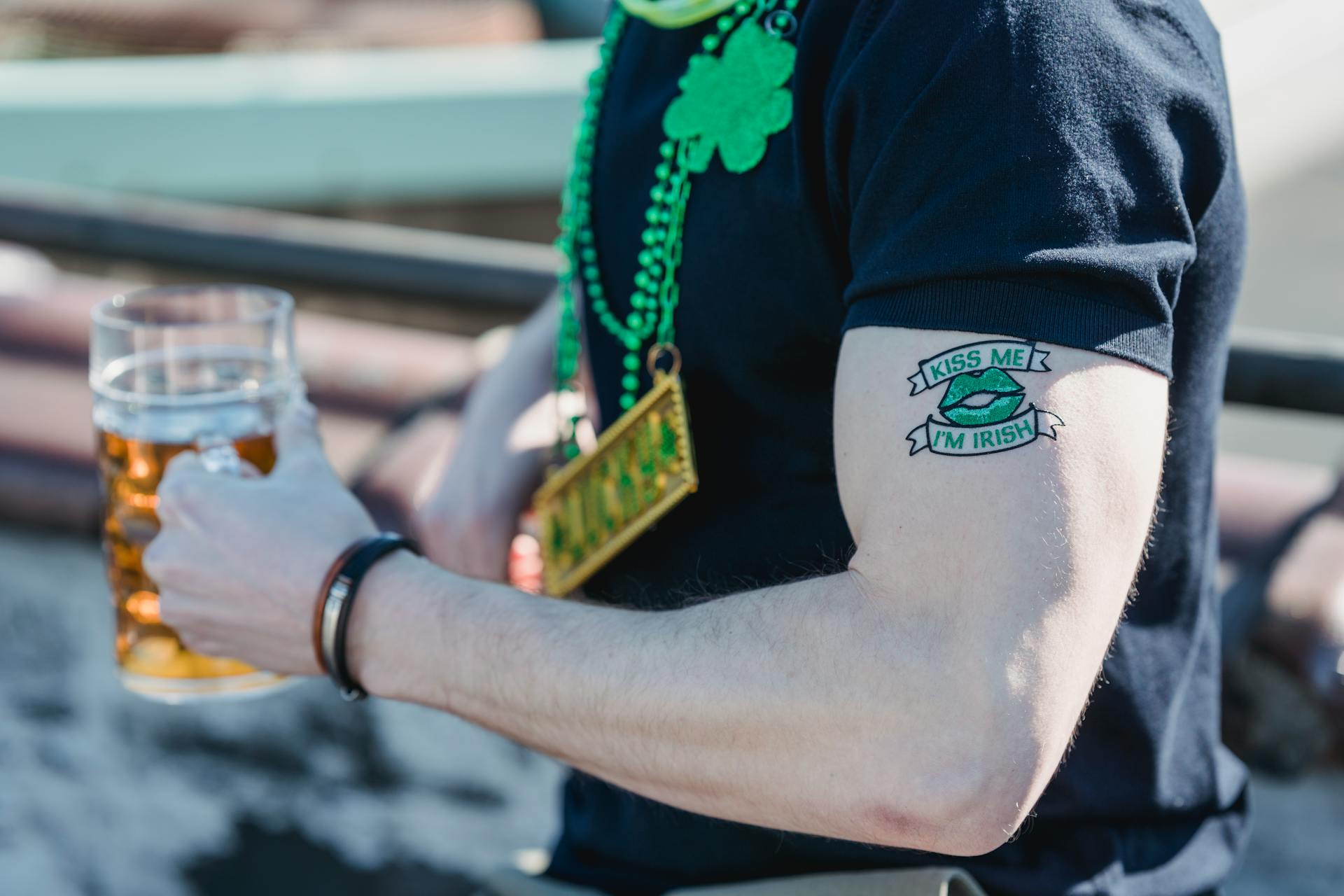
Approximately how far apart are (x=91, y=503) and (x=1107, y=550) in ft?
5.68

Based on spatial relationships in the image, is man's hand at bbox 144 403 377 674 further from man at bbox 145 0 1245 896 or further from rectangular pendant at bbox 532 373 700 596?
rectangular pendant at bbox 532 373 700 596

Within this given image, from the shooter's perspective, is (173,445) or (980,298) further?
(173,445)

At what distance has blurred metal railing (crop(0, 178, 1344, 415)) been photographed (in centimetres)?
166

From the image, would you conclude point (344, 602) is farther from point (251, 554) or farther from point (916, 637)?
point (916, 637)

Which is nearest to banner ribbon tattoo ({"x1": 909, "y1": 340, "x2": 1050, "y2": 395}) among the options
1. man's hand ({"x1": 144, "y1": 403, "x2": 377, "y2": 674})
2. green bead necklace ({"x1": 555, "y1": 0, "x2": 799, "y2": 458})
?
green bead necklace ({"x1": 555, "y1": 0, "x2": 799, "y2": 458})

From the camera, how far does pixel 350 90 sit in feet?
19.5

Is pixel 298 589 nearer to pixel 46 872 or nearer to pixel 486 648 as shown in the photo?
pixel 486 648

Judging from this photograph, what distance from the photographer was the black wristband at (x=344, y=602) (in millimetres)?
1009

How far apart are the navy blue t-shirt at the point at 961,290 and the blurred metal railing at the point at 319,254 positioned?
689 mm

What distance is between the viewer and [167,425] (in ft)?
3.70

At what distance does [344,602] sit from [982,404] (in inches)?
20.7

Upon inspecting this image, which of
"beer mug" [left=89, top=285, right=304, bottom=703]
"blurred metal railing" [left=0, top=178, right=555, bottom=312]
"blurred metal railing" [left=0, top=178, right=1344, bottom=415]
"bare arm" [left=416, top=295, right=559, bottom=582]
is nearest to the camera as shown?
"beer mug" [left=89, top=285, right=304, bottom=703]

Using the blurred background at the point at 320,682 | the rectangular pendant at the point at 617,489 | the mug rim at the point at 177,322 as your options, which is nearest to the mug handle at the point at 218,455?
the mug rim at the point at 177,322

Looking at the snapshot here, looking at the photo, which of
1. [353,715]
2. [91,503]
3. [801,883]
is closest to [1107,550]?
[801,883]
